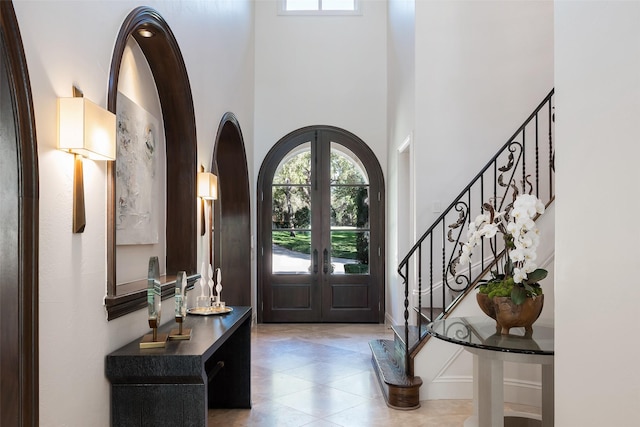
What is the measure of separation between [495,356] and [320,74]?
→ 234 inches

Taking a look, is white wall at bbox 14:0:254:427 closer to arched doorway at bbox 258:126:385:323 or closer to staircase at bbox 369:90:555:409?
staircase at bbox 369:90:555:409

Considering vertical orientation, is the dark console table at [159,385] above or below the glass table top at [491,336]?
below

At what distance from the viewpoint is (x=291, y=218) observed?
8.05 meters

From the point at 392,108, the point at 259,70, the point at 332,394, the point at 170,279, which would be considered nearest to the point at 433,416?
the point at 332,394

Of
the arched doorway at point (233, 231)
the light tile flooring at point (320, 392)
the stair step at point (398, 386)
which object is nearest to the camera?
the light tile flooring at point (320, 392)

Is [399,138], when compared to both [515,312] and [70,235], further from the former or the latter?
[70,235]

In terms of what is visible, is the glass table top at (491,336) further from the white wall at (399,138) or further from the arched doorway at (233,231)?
the arched doorway at (233,231)

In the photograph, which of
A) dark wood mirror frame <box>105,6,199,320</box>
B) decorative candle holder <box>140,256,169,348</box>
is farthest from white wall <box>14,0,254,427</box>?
dark wood mirror frame <box>105,6,199,320</box>

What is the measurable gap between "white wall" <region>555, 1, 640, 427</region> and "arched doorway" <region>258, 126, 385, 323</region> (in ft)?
20.8

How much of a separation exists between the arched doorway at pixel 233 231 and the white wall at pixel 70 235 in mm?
3835

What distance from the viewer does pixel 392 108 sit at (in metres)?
7.43

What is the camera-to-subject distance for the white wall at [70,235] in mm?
2156

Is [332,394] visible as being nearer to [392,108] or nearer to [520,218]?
[520,218]

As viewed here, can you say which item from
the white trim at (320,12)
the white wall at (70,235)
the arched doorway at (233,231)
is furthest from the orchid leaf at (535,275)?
the white trim at (320,12)
